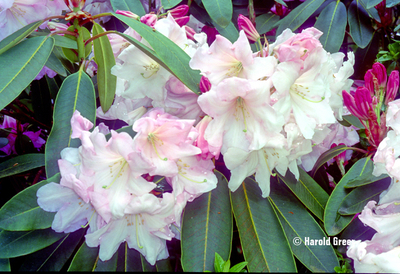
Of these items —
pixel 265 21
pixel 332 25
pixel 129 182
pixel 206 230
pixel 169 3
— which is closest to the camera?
pixel 129 182

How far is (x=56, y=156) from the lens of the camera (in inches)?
27.3

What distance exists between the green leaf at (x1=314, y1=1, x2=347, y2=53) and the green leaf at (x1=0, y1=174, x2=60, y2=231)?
3.07 feet

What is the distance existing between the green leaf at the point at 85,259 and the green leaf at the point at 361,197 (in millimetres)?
597

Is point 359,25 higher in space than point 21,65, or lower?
lower

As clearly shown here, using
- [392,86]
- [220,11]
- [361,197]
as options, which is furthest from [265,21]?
[361,197]

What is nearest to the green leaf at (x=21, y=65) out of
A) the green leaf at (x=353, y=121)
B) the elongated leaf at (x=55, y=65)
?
the elongated leaf at (x=55, y=65)

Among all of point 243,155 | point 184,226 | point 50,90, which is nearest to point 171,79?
point 243,155

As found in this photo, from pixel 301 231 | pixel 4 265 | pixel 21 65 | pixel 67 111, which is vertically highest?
pixel 21 65

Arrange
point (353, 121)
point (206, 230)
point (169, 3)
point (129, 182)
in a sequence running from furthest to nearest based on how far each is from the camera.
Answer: point (353, 121)
point (169, 3)
point (206, 230)
point (129, 182)

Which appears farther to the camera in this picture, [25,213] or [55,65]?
[55,65]

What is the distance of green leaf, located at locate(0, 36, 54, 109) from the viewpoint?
650 mm

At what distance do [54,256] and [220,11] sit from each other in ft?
2.53

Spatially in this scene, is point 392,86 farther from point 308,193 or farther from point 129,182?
point 129,182

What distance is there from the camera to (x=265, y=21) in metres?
1.26
